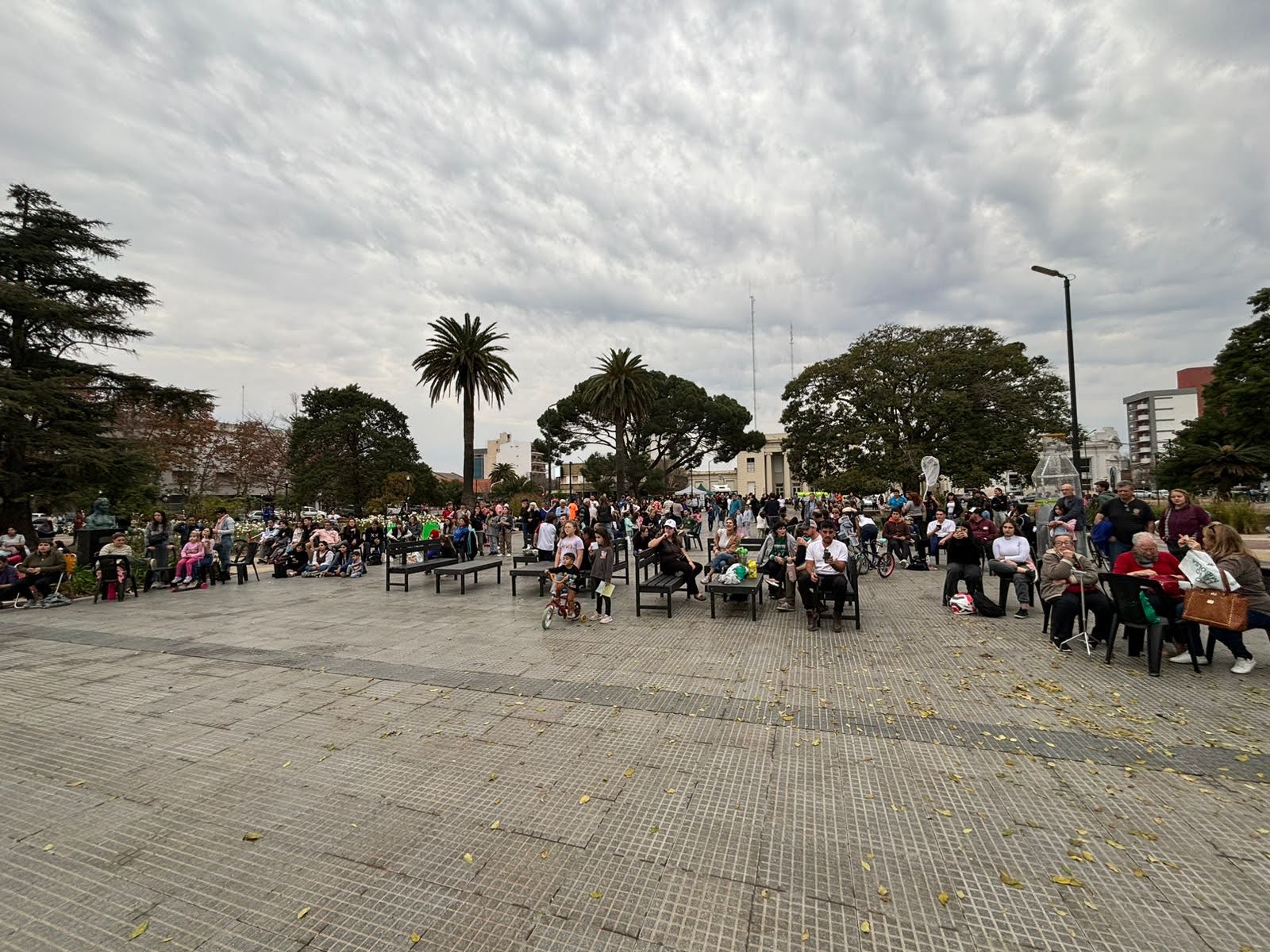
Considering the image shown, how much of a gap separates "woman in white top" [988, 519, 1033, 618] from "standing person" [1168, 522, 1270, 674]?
7.67ft

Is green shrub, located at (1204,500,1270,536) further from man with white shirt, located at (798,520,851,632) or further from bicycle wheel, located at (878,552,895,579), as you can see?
man with white shirt, located at (798,520,851,632)

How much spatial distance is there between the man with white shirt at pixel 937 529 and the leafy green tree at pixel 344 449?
130 ft

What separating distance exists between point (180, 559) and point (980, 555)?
1559cm

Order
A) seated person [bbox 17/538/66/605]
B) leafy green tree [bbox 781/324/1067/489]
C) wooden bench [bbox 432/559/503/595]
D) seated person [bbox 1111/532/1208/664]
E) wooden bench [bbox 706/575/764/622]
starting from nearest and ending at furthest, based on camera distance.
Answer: seated person [bbox 1111/532/1208/664], wooden bench [bbox 706/575/764/622], seated person [bbox 17/538/66/605], wooden bench [bbox 432/559/503/595], leafy green tree [bbox 781/324/1067/489]

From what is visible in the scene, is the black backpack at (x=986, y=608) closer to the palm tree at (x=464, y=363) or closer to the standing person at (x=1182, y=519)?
the standing person at (x=1182, y=519)

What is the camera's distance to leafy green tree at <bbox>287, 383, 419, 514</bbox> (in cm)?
4138

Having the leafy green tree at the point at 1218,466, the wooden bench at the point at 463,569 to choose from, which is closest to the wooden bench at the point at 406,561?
the wooden bench at the point at 463,569

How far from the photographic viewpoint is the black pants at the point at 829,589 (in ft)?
23.4

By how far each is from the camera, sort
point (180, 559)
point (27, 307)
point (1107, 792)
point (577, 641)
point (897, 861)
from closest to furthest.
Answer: point (897, 861) → point (1107, 792) → point (577, 641) → point (180, 559) → point (27, 307)

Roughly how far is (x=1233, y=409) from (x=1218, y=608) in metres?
29.9

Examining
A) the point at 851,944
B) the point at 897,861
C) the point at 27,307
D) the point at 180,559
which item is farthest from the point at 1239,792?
the point at 27,307

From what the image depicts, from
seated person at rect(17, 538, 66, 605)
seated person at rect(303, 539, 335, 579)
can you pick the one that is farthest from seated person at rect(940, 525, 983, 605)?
seated person at rect(17, 538, 66, 605)

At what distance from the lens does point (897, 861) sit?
2695mm

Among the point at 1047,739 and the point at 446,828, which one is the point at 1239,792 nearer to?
the point at 1047,739
